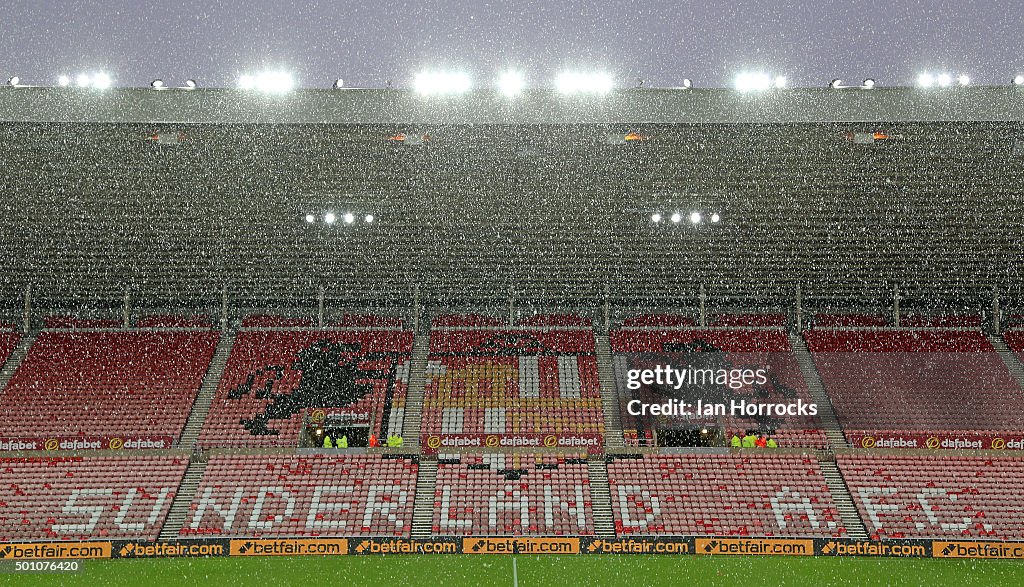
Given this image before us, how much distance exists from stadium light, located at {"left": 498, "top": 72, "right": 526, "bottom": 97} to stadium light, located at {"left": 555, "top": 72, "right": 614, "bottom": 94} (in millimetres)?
781

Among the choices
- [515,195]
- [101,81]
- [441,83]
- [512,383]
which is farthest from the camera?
[512,383]

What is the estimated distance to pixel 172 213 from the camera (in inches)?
829

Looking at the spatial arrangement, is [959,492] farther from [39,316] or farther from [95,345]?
[39,316]

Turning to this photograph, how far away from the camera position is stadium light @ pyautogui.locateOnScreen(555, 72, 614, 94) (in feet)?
56.8

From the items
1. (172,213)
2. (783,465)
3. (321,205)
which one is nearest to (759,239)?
(783,465)

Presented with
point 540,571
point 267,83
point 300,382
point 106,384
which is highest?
point 267,83

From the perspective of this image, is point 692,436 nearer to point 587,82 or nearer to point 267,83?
point 587,82

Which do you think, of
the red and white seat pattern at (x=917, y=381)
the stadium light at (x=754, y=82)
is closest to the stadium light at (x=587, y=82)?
the stadium light at (x=754, y=82)

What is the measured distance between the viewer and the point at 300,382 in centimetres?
2416

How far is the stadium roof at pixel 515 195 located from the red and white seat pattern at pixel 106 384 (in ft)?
5.18

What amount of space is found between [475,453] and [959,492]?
39.8 ft

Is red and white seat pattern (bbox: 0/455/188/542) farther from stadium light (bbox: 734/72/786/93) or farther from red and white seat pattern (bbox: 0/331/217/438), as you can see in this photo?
stadium light (bbox: 734/72/786/93)

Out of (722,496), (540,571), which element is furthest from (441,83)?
(722,496)

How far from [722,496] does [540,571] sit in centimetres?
539
